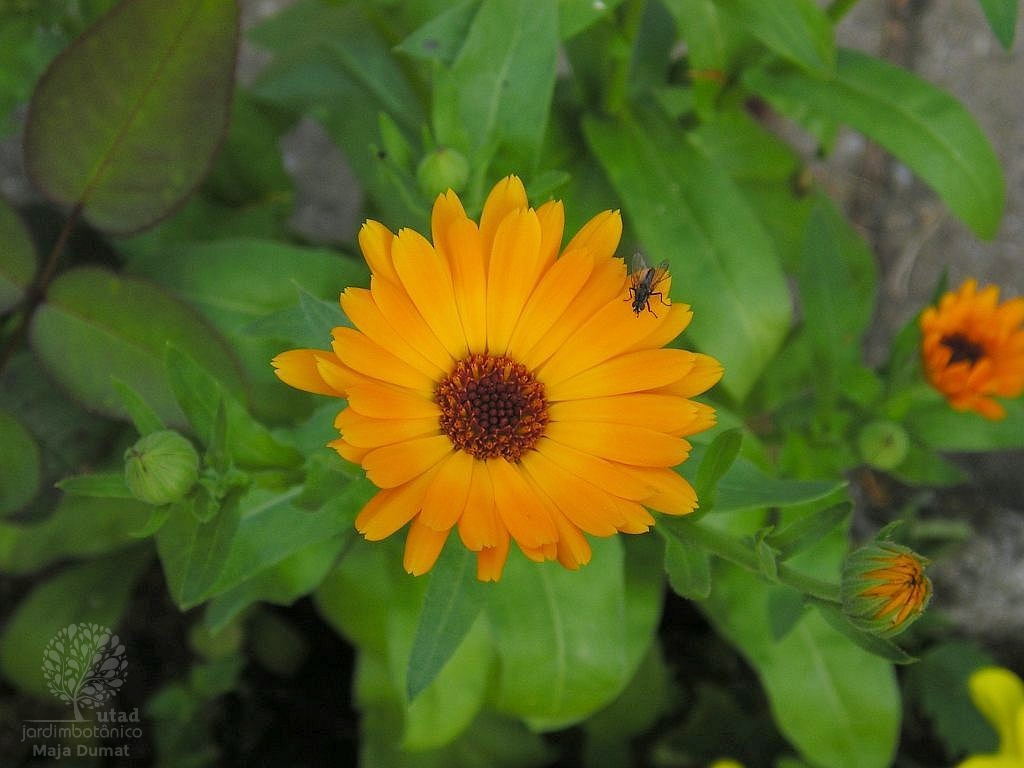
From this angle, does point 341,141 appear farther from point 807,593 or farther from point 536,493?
point 807,593

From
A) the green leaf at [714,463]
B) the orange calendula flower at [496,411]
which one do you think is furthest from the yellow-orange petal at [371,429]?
the green leaf at [714,463]

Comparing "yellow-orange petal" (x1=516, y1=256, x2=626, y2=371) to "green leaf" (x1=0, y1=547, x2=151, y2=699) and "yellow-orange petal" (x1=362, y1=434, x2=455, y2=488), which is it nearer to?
"yellow-orange petal" (x1=362, y1=434, x2=455, y2=488)

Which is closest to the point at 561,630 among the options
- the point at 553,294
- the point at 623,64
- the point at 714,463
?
the point at 714,463

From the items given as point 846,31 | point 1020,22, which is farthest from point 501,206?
point 1020,22

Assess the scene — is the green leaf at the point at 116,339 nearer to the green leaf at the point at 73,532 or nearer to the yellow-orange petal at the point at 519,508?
the green leaf at the point at 73,532

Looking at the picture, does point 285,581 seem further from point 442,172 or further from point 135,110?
point 135,110

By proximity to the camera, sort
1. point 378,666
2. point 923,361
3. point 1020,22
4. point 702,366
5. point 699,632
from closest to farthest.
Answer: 1. point 702,366
2. point 923,361
3. point 378,666
4. point 699,632
5. point 1020,22

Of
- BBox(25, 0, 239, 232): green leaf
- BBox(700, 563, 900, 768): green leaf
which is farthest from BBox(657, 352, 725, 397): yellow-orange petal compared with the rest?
BBox(25, 0, 239, 232): green leaf
